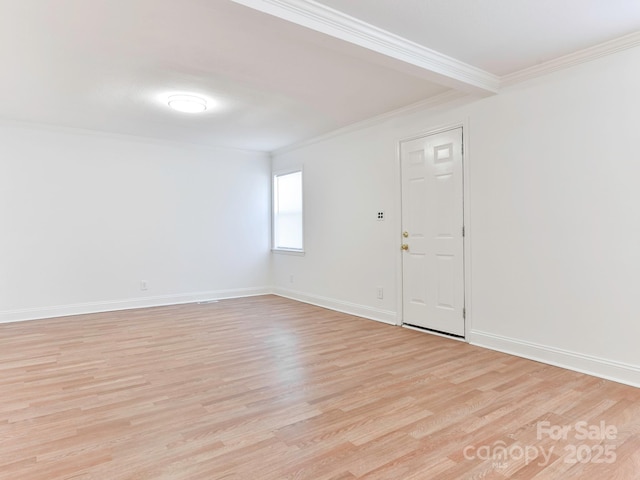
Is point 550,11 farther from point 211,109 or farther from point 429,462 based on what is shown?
point 211,109

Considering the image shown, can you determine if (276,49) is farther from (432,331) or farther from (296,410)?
(432,331)

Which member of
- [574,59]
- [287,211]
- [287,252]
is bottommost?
[287,252]

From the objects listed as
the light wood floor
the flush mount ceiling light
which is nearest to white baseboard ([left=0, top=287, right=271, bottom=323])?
the light wood floor

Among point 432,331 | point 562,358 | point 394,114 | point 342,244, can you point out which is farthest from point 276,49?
point 562,358

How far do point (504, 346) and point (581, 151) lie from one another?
1.79 meters

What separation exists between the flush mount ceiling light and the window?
92.8 inches

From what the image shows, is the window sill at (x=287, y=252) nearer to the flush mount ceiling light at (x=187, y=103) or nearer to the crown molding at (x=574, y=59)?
the flush mount ceiling light at (x=187, y=103)

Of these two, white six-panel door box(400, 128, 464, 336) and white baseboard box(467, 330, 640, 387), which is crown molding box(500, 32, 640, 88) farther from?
white baseboard box(467, 330, 640, 387)

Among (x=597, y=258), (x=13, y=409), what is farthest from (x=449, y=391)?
(x=13, y=409)

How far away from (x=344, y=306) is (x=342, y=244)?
866 millimetres

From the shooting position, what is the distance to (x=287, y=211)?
6.78 metres

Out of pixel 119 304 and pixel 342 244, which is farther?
pixel 119 304

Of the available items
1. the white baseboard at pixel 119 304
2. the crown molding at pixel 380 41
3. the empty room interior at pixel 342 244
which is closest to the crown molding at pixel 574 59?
the empty room interior at pixel 342 244

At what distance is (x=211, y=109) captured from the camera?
4477 mm
